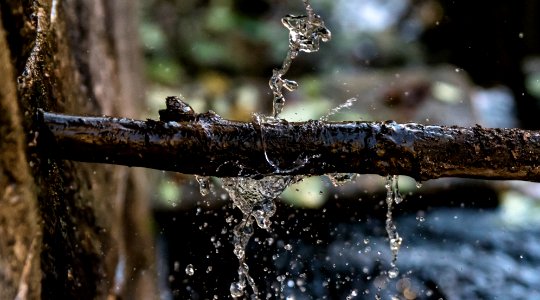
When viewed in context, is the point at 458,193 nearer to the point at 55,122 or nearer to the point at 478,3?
the point at 478,3

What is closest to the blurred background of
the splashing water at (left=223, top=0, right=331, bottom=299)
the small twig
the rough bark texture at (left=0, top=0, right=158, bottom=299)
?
the rough bark texture at (left=0, top=0, right=158, bottom=299)

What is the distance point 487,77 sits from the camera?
8.63 m

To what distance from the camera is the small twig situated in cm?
170

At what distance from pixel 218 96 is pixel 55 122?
5.19 m

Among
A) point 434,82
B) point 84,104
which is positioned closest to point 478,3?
point 434,82

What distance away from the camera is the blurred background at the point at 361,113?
4.42 metres

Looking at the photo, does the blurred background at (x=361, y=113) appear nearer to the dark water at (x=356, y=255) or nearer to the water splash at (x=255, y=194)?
the dark water at (x=356, y=255)

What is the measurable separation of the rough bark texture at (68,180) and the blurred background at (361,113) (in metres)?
0.65

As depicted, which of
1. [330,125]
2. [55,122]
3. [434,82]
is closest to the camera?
[55,122]

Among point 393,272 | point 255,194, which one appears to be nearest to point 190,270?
point 393,272

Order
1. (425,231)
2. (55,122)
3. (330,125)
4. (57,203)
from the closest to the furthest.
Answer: (55,122) → (330,125) → (57,203) → (425,231)

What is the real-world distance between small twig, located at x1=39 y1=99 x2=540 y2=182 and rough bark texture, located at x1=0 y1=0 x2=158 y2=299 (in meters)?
0.17

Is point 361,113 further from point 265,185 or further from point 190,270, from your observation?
point 265,185

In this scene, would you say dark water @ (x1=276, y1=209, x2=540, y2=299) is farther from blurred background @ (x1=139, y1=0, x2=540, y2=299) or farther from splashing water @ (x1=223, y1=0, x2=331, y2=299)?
splashing water @ (x1=223, y1=0, x2=331, y2=299)
